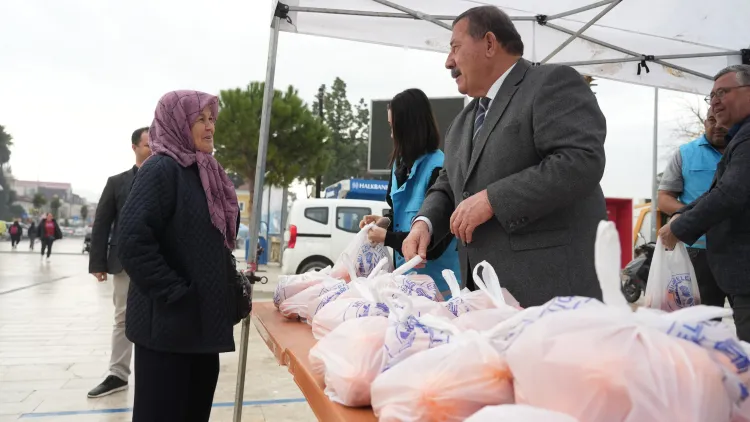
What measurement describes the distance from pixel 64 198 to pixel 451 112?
370ft

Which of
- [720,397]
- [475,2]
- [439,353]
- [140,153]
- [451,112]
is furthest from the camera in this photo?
[451,112]

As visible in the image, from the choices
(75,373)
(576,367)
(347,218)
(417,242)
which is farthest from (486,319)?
(347,218)

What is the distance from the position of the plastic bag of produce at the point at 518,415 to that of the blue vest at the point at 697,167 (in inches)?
104

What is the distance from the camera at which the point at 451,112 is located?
11.1m

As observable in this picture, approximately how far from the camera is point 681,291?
1944mm

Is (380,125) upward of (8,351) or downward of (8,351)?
upward

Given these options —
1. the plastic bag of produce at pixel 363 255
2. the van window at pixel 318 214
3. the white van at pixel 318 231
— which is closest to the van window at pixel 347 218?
the white van at pixel 318 231

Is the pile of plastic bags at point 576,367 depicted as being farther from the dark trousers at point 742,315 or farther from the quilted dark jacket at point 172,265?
the dark trousers at point 742,315

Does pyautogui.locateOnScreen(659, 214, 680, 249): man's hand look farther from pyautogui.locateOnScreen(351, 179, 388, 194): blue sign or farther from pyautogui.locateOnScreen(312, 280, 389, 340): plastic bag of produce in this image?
pyautogui.locateOnScreen(351, 179, 388, 194): blue sign

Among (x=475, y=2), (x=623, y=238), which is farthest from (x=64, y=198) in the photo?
(x=475, y=2)

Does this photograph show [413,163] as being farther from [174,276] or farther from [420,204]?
[174,276]

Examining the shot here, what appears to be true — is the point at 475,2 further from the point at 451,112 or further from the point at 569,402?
the point at 451,112

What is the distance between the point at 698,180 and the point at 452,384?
2.69 metres

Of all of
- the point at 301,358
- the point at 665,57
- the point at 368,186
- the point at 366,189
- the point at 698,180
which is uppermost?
the point at 665,57
